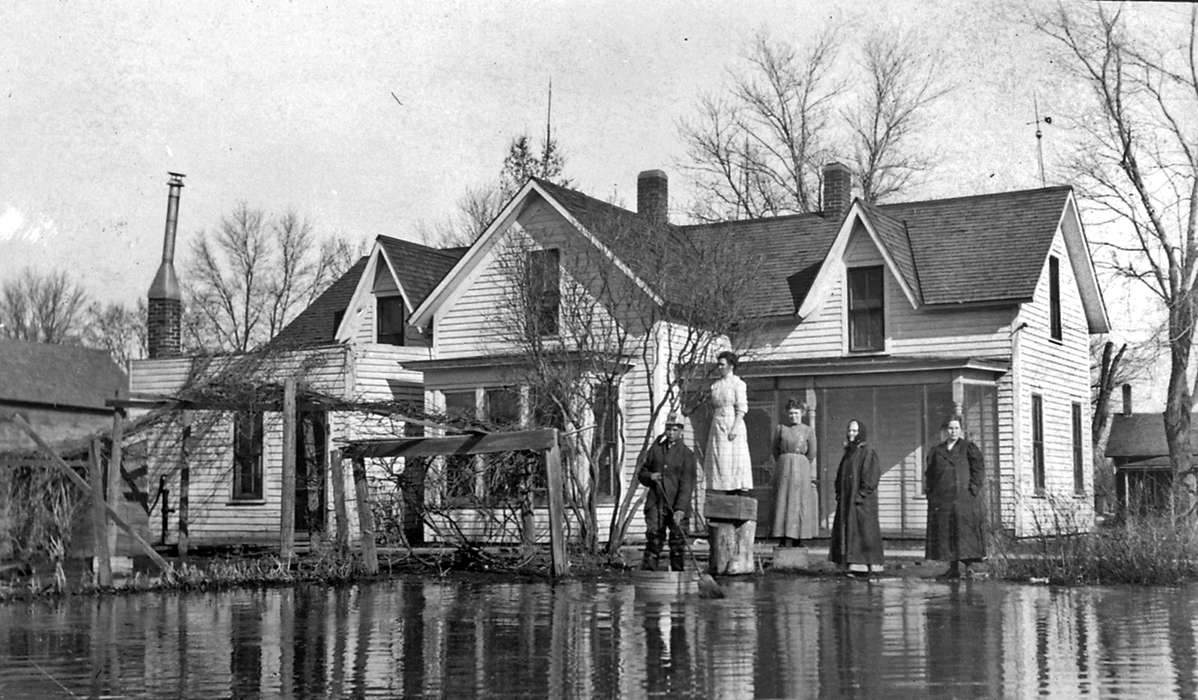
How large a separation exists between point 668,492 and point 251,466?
13430 millimetres

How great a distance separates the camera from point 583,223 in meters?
26.6

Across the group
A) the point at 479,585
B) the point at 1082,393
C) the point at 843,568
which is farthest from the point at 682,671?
the point at 1082,393

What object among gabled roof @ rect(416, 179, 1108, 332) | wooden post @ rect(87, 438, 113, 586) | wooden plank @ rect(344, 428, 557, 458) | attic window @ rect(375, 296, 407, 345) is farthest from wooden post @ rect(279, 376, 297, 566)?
attic window @ rect(375, 296, 407, 345)

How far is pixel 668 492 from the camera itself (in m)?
17.5

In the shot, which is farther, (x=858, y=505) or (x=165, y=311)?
(x=165, y=311)

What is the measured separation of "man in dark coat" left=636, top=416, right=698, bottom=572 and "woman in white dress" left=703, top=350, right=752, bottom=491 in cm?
36

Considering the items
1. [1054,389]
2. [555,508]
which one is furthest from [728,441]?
[1054,389]

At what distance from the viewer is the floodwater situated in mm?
8734

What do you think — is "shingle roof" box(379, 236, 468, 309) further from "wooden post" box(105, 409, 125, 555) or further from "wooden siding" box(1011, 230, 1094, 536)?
"wooden post" box(105, 409, 125, 555)

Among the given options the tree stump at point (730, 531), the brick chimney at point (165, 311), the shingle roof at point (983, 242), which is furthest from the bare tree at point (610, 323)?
the brick chimney at point (165, 311)

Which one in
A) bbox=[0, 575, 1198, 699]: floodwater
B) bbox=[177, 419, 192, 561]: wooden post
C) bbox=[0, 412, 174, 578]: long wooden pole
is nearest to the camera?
bbox=[0, 575, 1198, 699]: floodwater

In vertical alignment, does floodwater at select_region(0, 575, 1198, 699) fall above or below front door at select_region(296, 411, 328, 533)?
below

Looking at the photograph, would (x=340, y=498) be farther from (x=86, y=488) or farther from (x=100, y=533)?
(x=86, y=488)

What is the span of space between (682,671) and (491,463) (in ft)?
34.8
